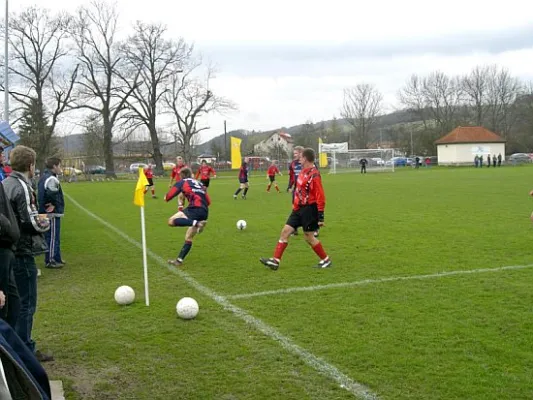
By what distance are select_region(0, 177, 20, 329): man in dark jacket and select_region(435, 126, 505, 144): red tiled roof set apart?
233 ft

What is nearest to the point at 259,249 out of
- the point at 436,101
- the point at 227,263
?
the point at 227,263

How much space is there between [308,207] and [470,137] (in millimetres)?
67861

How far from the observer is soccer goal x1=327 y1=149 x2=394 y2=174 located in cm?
5978

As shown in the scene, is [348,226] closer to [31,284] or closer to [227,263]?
[227,263]

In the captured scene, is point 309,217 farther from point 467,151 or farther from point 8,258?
point 467,151

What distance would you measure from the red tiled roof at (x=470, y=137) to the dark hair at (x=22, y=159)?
70160mm

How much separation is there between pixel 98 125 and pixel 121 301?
59.0 metres

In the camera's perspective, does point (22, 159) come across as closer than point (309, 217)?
Yes

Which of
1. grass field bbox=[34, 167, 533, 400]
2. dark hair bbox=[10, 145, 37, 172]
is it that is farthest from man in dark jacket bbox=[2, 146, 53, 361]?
grass field bbox=[34, 167, 533, 400]

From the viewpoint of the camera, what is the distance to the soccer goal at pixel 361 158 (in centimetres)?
5978

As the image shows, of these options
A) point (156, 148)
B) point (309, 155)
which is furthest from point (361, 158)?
point (309, 155)

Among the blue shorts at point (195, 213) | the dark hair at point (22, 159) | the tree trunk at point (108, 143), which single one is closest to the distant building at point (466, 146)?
the tree trunk at point (108, 143)

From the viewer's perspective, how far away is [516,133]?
8244 centimetres

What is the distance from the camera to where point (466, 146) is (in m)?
70.6
